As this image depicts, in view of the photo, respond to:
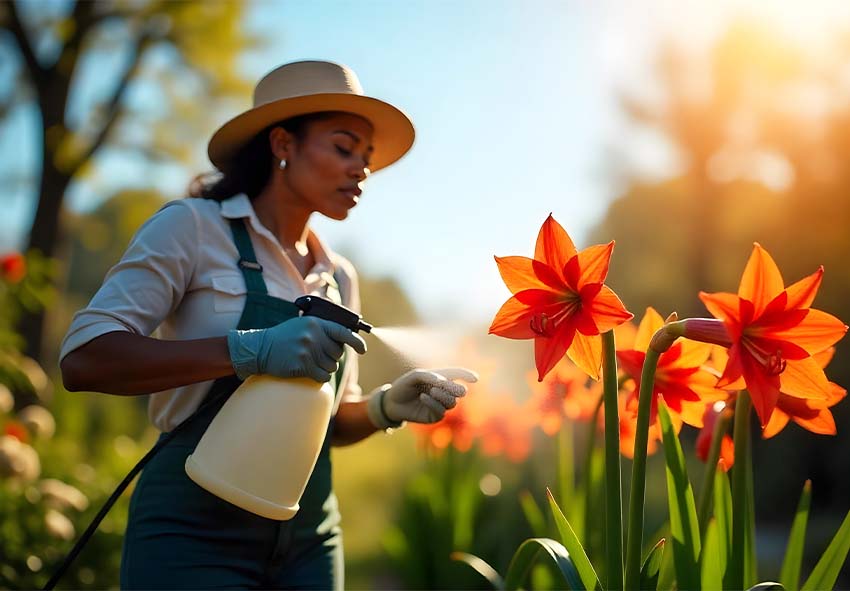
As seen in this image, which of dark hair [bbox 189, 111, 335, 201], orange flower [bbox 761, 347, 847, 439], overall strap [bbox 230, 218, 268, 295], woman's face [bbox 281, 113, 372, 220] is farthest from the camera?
dark hair [bbox 189, 111, 335, 201]

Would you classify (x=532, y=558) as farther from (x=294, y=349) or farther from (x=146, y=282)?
(x=146, y=282)

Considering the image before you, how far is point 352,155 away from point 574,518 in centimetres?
152

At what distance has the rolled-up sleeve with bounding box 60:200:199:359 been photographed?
5.30ft

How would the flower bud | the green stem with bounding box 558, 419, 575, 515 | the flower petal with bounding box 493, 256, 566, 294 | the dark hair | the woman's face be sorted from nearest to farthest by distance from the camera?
the flower petal with bounding box 493, 256, 566, 294 → the woman's face → the dark hair → the green stem with bounding box 558, 419, 575, 515 → the flower bud

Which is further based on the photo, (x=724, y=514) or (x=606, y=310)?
(x=724, y=514)

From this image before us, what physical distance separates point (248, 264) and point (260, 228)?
118 mm

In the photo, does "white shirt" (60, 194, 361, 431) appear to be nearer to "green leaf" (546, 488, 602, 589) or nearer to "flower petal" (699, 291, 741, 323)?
"green leaf" (546, 488, 602, 589)

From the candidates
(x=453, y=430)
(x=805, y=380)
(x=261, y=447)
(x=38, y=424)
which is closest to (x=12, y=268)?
(x=38, y=424)

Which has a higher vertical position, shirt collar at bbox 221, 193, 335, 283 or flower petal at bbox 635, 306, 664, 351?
shirt collar at bbox 221, 193, 335, 283

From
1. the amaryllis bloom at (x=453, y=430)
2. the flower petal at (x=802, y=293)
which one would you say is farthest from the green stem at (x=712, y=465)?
the amaryllis bloom at (x=453, y=430)

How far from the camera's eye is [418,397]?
76.0 inches

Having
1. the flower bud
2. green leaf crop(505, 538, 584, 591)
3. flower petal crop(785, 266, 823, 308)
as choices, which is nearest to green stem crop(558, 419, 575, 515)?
green leaf crop(505, 538, 584, 591)

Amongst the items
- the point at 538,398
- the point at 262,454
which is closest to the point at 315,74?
the point at 262,454

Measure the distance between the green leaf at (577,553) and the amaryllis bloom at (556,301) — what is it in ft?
0.84
